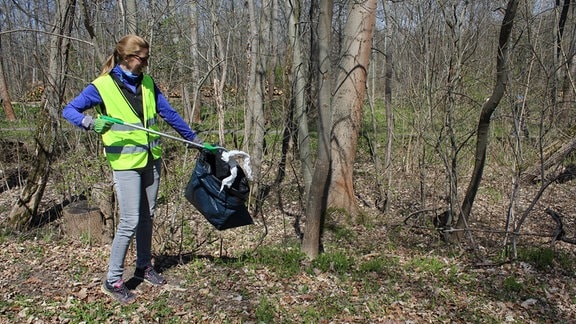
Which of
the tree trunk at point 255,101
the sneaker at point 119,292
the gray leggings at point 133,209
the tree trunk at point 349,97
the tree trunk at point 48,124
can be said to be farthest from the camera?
the tree trunk at point 255,101

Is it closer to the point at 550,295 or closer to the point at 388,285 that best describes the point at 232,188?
the point at 388,285

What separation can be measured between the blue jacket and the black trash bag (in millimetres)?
258

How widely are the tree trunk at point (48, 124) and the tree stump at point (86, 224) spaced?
0.73m

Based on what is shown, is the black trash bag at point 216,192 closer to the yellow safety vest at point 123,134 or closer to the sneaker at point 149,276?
the yellow safety vest at point 123,134

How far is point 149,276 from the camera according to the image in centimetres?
355

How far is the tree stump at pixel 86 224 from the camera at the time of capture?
4.80 metres

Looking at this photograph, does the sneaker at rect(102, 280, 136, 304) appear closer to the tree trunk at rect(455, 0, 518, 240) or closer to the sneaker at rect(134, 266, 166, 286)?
the sneaker at rect(134, 266, 166, 286)

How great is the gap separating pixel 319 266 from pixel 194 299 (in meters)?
1.35

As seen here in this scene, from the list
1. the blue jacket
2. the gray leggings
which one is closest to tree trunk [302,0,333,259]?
the blue jacket

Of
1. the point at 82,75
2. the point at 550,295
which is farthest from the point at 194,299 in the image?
the point at 82,75

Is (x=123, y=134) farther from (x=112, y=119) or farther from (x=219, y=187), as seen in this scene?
(x=219, y=187)

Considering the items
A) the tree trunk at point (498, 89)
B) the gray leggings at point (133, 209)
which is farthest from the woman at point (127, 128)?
the tree trunk at point (498, 89)

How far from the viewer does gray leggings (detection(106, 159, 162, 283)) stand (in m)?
3.04

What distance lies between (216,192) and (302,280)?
4.05 feet
